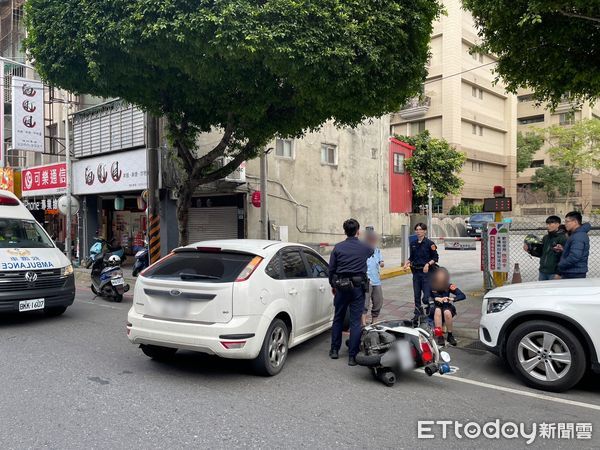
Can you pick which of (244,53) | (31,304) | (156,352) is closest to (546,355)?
(156,352)

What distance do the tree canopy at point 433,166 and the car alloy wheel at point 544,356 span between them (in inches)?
891

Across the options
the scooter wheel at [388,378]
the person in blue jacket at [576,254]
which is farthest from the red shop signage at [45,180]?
the person in blue jacket at [576,254]

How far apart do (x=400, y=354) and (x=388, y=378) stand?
28cm

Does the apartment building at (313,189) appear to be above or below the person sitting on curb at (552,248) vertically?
above

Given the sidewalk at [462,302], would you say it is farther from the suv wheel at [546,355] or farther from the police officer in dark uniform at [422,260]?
the suv wheel at [546,355]

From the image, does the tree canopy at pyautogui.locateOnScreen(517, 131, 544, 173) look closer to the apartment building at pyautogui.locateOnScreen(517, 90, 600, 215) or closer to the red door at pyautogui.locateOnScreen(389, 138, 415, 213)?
the apartment building at pyautogui.locateOnScreen(517, 90, 600, 215)

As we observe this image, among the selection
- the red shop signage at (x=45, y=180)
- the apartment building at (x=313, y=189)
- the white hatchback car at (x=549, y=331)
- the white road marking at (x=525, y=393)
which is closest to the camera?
the white road marking at (x=525, y=393)

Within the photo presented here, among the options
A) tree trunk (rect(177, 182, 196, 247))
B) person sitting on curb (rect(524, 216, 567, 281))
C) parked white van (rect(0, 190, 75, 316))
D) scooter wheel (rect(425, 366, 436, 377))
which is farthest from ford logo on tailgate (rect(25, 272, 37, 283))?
person sitting on curb (rect(524, 216, 567, 281))

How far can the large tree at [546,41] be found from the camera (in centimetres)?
654

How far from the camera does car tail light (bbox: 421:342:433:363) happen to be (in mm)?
4879

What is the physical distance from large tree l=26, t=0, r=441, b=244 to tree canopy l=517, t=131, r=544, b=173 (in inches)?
1708

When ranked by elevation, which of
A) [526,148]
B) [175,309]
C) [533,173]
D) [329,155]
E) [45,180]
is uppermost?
[526,148]

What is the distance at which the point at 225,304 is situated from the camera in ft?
15.5

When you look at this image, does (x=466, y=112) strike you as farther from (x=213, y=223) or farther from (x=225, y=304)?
(x=225, y=304)
